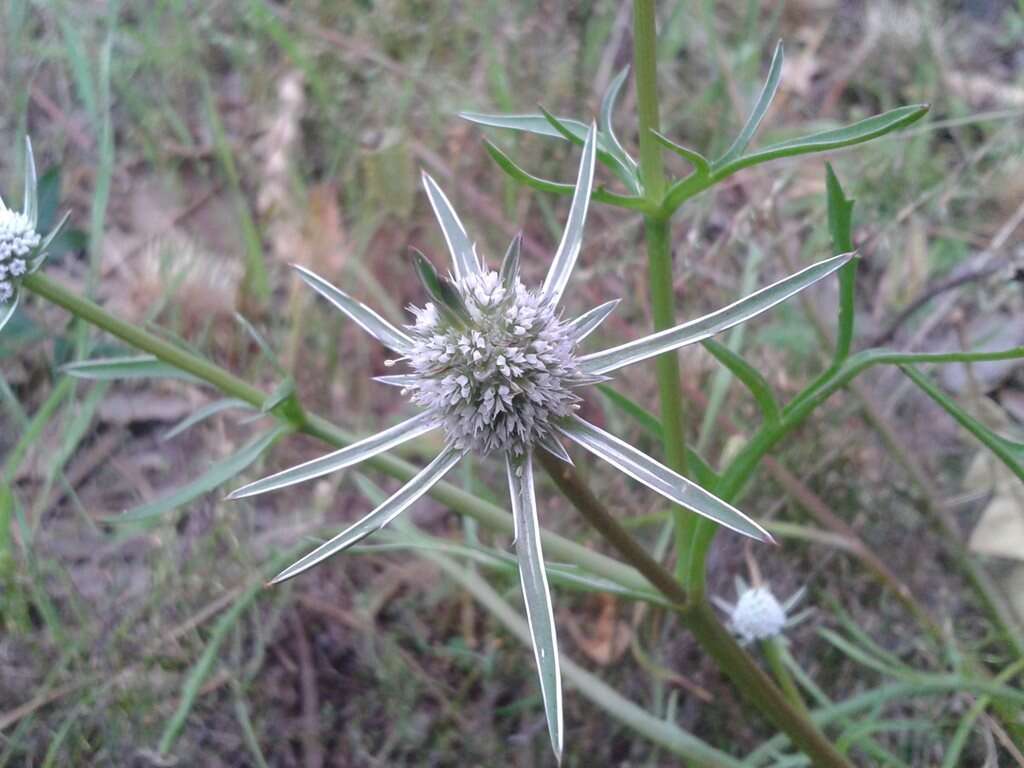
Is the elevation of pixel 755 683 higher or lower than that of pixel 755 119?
lower

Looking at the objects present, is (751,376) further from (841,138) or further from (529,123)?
(529,123)

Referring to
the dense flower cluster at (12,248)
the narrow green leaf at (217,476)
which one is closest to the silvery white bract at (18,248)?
the dense flower cluster at (12,248)

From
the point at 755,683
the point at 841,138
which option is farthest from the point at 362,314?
the point at 755,683

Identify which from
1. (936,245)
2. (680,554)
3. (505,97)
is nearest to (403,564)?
(680,554)

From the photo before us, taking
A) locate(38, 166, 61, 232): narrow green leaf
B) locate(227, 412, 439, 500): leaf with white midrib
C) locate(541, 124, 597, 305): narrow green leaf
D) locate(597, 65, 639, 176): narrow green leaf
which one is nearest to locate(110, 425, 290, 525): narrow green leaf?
locate(227, 412, 439, 500): leaf with white midrib

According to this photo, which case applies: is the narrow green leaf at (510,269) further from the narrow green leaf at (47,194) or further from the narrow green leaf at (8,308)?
the narrow green leaf at (47,194)

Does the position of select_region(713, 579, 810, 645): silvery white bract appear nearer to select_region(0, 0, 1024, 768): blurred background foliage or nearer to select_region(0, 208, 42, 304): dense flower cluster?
select_region(0, 0, 1024, 768): blurred background foliage
